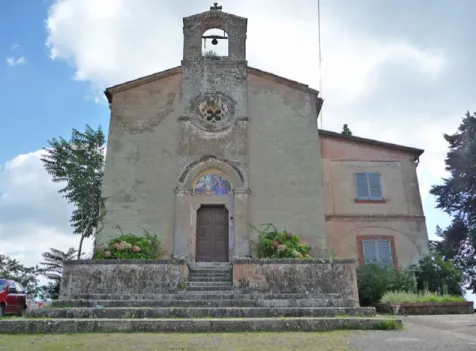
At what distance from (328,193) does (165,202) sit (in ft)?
21.3

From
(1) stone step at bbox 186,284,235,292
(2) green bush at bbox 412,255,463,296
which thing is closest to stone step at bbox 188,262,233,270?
(1) stone step at bbox 186,284,235,292

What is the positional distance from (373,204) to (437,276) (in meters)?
3.45

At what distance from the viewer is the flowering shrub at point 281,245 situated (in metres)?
13.8

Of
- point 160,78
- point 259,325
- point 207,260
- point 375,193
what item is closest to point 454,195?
point 375,193

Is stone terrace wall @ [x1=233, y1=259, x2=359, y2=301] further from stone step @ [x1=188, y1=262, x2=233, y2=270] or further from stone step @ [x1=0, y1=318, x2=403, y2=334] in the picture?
stone step @ [x1=0, y1=318, x2=403, y2=334]

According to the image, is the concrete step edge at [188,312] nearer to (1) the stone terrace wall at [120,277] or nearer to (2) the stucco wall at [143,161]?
(1) the stone terrace wall at [120,277]

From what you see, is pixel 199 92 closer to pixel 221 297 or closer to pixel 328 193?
pixel 328 193

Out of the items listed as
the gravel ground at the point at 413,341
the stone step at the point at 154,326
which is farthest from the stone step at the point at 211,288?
the gravel ground at the point at 413,341

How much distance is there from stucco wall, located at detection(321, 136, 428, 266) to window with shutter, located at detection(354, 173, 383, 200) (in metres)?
0.17

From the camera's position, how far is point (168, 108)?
55.4ft

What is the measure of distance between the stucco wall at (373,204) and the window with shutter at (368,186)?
17 centimetres

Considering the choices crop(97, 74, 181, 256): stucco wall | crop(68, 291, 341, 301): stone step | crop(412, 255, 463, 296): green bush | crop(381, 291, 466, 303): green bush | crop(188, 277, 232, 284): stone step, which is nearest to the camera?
crop(68, 291, 341, 301): stone step

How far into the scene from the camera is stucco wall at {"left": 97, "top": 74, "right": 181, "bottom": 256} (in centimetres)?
1517

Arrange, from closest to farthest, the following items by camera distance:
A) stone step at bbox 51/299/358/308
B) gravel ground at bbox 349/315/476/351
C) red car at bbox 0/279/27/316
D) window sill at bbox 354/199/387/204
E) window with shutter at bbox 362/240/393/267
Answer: gravel ground at bbox 349/315/476/351 → stone step at bbox 51/299/358/308 → red car at bbox 0/279/27/316 → window with shutter at bbox 362/240/393/267 → window sill at bbox 354/199/387/204
